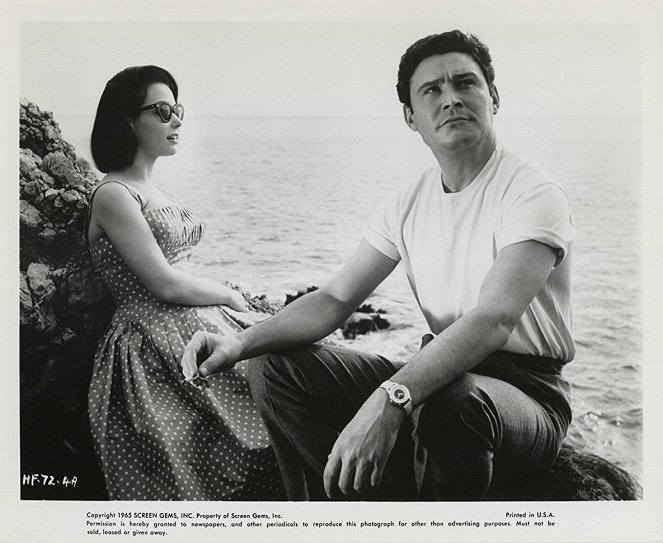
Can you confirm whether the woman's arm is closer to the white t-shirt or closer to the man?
the man

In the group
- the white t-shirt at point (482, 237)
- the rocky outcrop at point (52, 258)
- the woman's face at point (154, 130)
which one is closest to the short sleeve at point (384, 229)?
the white t-shirt at point (482, 237)

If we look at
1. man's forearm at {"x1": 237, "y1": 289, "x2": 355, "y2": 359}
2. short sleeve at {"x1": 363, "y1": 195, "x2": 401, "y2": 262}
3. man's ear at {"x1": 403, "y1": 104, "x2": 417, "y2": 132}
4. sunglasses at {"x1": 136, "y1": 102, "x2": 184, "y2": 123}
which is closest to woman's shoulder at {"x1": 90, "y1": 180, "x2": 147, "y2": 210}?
sunglasses at {"x1": 136, "y1": 102, "x2": 184, "y2": 123}

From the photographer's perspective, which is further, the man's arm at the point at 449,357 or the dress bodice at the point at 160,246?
the dress bodice at the point at 160,246

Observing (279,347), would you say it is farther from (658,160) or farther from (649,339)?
(658,160)

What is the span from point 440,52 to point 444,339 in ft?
2.35

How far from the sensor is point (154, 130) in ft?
6.18

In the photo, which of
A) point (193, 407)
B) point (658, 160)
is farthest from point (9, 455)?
point (658, 160)

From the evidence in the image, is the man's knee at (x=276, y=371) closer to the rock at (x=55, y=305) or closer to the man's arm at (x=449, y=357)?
the man's arm at (x=449, y=357)

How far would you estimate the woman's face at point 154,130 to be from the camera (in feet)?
6.17

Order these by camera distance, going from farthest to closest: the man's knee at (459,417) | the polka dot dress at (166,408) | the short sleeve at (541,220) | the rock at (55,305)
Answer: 1. the rock at (55,305)
2. the polka dot dress at (166,408)
3. the short sleeve at (541,220)
4. the man's knee at (459,417)

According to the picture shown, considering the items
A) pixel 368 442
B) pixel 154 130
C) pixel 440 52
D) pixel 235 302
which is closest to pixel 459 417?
pixel 368 442

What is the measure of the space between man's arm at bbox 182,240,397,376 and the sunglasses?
1.84 feet

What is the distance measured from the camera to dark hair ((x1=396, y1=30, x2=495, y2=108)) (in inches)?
72.2

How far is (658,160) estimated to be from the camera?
74.9 inches
